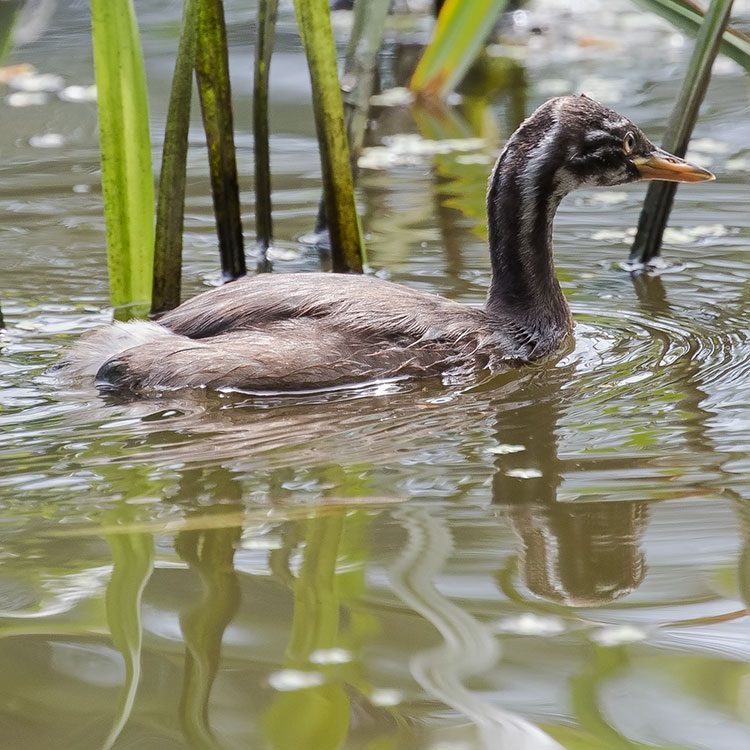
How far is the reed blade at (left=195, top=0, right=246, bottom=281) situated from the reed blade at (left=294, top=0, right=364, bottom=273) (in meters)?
0.31

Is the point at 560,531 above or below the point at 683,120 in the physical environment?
below

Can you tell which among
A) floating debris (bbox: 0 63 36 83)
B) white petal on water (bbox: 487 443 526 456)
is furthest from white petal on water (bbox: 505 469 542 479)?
floating debris (bbox: 0 63 36 83)

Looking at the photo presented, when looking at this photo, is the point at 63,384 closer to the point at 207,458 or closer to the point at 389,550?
the point at 207,458

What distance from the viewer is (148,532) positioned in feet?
11.5

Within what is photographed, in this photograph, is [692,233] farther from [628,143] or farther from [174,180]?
[174,180]

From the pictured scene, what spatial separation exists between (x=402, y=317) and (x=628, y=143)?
47.6 inches

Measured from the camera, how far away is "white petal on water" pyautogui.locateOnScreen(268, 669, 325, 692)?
2.77 meters

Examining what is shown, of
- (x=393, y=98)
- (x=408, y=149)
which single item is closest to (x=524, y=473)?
(x=408, y=149)

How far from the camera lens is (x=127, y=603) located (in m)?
3.11

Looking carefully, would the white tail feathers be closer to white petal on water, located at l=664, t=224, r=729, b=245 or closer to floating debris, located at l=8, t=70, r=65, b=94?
white petal on water, located at l=664, t=224, r=729, b=245

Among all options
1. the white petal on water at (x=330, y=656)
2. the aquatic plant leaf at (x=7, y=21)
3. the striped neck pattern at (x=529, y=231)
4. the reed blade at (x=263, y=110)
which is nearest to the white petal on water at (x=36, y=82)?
the reed blade at (x=263, y=110)

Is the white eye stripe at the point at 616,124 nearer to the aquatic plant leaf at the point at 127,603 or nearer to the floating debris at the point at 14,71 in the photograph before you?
the aquatic plant leaf at the point at 127,603

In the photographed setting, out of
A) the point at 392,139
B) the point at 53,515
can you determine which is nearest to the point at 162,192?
the point at 53,515

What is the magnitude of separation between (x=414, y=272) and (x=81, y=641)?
3369 mm
